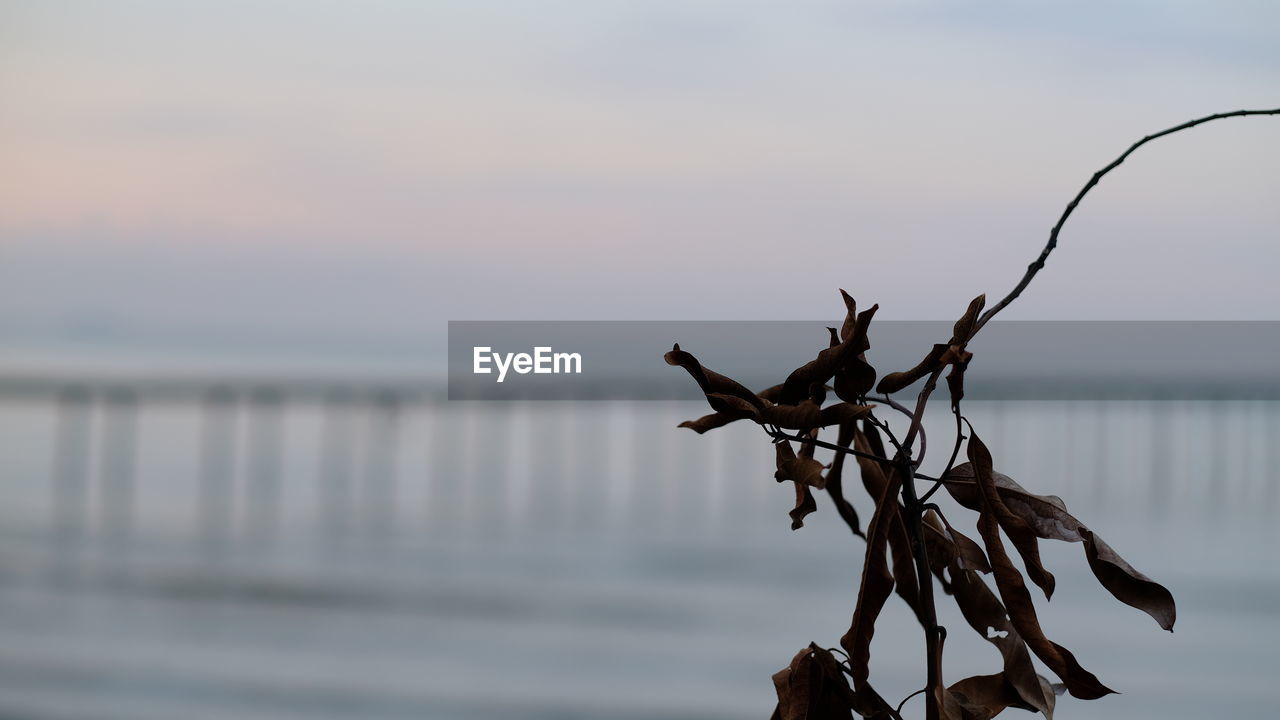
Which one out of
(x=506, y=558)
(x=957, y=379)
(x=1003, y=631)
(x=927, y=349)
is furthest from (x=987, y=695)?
(x=506, y=558)

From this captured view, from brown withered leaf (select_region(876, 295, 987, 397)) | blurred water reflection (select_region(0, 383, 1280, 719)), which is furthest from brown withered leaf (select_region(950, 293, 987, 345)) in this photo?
blurred water reflection (select_region(0, 383, 1280, 719))

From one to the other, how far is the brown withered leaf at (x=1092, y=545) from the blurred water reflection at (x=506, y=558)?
1117 millimetres

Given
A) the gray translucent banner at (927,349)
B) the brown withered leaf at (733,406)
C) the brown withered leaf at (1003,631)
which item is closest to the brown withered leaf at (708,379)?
the brown withered leaf at (733,406)

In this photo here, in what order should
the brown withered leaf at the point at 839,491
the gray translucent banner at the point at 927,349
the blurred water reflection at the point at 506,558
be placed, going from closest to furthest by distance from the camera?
the brown withered leaf at the point at 839,491
the gray translucent banner at the point at 927,349
the blurred water reflection at the point at 506,558

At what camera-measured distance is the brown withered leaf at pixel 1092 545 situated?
34cm

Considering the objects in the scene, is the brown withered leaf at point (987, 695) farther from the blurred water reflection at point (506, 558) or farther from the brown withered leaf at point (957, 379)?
the blurred water reflection at point (506, 558)

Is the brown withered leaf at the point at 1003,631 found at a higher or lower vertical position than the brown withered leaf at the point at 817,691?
higher

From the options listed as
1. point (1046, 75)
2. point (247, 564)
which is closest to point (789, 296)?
point (1046, 75)

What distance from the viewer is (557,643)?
160 centimetres

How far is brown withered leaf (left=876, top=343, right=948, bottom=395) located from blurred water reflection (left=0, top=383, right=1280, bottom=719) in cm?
113

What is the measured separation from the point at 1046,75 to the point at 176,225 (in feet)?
4.39

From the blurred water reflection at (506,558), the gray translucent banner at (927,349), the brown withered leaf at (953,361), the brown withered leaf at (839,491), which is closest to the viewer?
the brown withered leaf at (953,361)

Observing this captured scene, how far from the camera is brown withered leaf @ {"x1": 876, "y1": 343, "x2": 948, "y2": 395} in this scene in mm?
347

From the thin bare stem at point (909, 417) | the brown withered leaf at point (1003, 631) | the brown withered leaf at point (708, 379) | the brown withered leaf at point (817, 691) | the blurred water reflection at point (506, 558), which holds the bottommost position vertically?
the blurred water reflection at point (506, 558)
